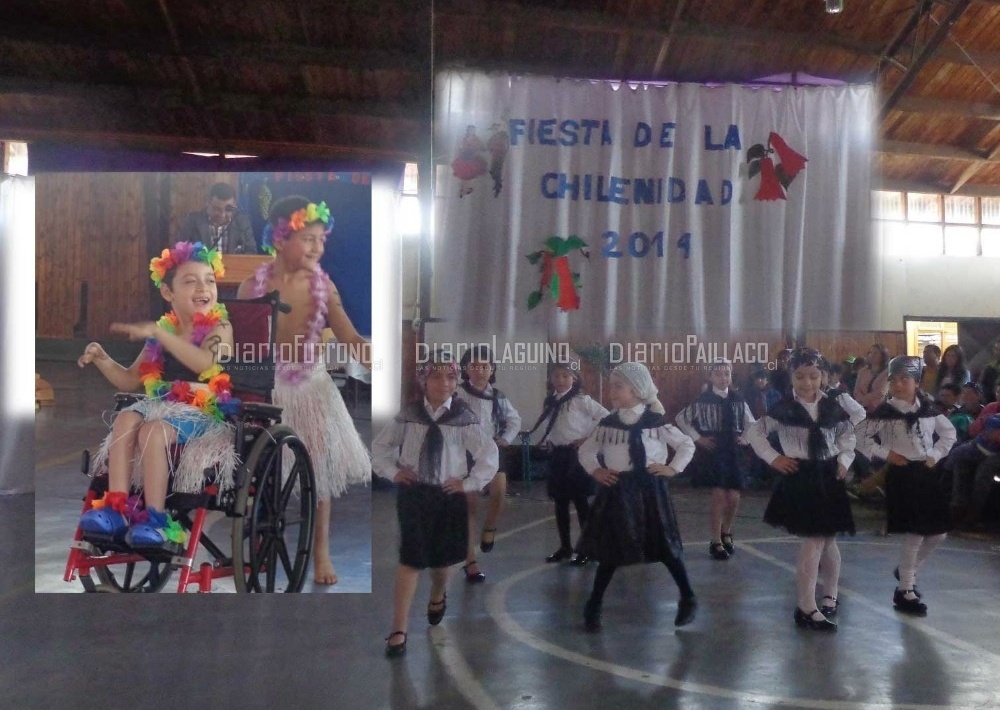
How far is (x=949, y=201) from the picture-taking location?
3.75 m

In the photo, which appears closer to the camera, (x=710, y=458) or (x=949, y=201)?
(x=949, y=201)

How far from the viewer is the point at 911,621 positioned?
12.1 ft

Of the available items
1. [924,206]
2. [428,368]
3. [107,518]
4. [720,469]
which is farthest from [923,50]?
[107,518]

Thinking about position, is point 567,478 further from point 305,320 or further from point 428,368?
point 305,320

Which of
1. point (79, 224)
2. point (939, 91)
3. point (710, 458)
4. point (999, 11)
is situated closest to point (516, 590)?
point (710, 458)

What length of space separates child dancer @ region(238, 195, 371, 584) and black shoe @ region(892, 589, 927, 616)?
232 centimetres

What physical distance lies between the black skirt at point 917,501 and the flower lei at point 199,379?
2581mm

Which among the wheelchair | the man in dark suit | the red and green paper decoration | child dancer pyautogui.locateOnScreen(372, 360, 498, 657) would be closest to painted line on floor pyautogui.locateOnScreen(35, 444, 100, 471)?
the wheelchair

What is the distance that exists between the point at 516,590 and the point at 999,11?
116 inches

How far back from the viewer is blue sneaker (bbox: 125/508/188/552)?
2.88 m

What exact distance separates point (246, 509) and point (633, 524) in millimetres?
1404

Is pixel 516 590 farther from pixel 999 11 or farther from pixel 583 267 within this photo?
pixel 999 11

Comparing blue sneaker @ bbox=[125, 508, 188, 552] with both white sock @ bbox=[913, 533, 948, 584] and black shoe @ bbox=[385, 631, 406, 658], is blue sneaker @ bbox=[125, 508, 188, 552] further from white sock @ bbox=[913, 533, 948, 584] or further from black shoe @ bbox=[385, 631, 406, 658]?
white sock @ bbox=[913, 533, 948, 584]

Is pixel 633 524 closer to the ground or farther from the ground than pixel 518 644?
farther from the ground
